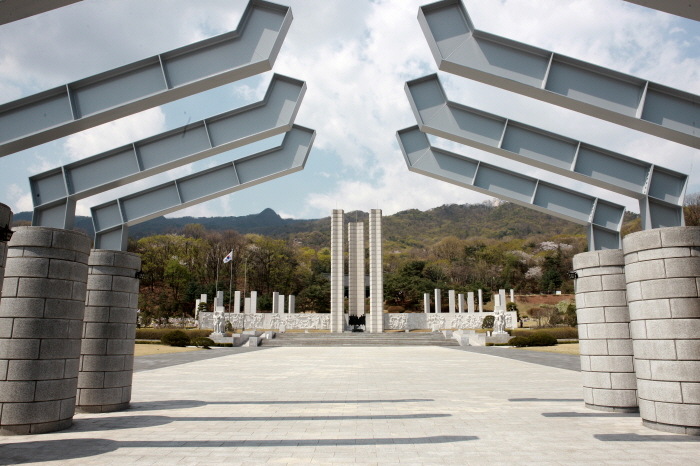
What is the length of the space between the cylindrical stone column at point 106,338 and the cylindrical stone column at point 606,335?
23.4 ft

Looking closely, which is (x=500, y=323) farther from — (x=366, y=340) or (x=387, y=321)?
(x=387, y=321)

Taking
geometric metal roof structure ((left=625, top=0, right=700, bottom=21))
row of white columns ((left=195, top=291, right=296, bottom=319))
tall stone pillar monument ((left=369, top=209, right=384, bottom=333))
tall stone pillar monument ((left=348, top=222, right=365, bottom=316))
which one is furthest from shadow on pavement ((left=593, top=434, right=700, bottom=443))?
tall stone pillar monument ((left=348, top=222, right=365, bottom=316))

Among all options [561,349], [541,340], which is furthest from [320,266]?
[561,349]

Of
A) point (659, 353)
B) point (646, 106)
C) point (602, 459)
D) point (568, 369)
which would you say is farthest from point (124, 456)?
point (568, 369)

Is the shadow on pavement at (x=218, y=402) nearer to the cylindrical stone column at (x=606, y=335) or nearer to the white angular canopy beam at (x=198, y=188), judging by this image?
the cylindrical stone column at (x=606, y=335)

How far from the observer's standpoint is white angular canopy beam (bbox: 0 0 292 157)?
22.2 ft

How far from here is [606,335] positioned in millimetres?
7305

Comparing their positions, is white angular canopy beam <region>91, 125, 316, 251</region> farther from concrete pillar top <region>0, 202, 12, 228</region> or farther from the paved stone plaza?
concrete pillar top <region>0, 202, 12, 228</region>

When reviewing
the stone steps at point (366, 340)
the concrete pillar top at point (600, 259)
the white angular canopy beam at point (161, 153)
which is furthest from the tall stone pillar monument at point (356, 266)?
the concrete pillar top at point (600, 259)

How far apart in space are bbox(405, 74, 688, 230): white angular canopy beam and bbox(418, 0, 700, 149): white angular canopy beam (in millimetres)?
1376

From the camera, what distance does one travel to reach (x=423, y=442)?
5422mm

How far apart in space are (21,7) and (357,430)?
5.55 metres

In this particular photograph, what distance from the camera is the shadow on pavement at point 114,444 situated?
480cm

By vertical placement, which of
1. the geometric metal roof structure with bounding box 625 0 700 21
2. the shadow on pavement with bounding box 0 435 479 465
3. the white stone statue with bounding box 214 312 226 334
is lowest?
the shadow on pavement with bounding box 0 435 479 465
